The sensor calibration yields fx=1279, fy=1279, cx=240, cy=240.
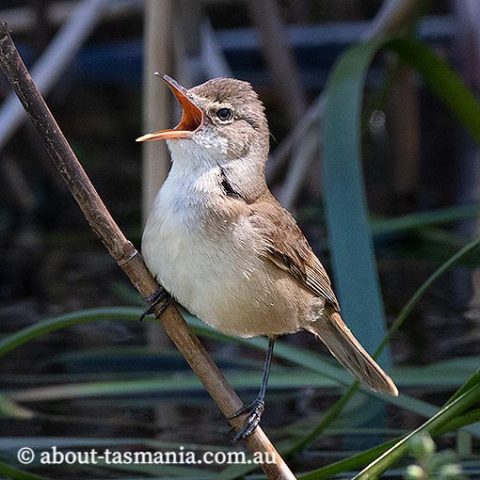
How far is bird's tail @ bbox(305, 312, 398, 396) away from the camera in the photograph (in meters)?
3.10

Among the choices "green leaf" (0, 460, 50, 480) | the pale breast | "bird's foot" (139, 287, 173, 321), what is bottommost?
"green leaf" (0, 460, 50, 480)

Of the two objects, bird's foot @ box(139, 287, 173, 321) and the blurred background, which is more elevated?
the blurred background

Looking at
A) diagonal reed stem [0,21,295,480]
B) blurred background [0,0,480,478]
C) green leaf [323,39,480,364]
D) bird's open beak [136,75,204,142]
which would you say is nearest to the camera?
diagonal reed stem [0,21,295,480]

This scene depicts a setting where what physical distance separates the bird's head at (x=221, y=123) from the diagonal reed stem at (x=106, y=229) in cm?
36

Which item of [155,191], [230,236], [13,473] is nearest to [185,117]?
[230,236]

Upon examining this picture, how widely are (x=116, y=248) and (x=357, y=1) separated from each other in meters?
4.74

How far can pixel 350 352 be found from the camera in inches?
126

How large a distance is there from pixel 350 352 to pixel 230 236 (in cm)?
63

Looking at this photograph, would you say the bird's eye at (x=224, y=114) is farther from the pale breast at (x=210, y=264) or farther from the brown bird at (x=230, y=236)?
the pale breast at (x=210, y=264)

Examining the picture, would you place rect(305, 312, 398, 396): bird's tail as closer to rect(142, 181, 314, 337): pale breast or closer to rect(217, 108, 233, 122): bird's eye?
rect(142, 181, 314, 337): pale breast

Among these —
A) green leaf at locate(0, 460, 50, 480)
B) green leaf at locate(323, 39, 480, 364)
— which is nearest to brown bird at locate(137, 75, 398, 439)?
green leaf at locate(323, 39, 480, 364)

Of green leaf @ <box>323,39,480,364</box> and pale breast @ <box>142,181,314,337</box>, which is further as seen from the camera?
green leaf @ <box>323,39,480,364</box>

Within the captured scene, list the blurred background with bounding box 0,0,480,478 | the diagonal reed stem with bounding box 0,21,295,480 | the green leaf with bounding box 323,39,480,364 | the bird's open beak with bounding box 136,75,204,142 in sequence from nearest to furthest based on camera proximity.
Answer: the diagonal reed stem with bounding box 0,21,295,480
the bird's open beak with bounding box 136,75,204,142
the green leaf with bounding box 323,39,480,364
the blurred background with bounding box 0,0,480,478

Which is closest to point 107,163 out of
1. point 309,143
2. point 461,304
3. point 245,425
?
point 309,143
